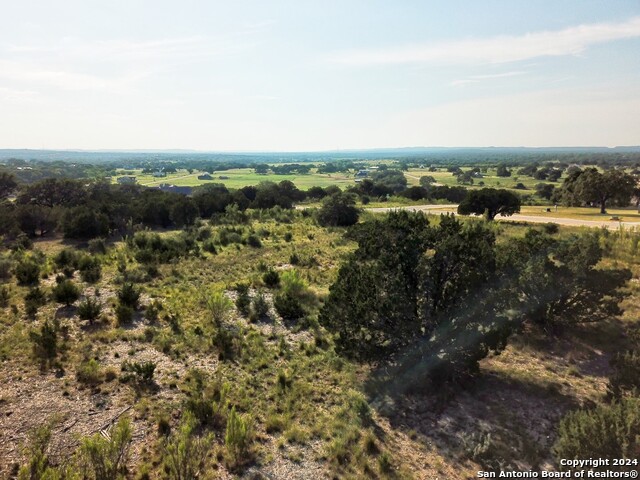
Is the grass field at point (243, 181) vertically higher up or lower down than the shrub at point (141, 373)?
higher up

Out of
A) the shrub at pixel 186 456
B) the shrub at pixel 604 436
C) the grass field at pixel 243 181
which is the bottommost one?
the shrub at pixel 186 456

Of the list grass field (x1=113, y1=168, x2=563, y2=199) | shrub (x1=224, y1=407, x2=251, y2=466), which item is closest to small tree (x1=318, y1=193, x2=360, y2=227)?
shrub (x1=224, y1=407, x2=251, y2=466)

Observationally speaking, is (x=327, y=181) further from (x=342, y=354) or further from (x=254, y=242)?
(x=342, y=354)

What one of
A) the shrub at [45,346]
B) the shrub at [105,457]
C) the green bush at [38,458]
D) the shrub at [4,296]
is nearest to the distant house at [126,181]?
the shrub at [4,296]

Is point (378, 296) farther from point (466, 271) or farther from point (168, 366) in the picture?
point (168, 366)

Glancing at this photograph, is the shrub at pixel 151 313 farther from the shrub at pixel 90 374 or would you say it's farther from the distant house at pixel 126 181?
the distant house at pixel 126 181

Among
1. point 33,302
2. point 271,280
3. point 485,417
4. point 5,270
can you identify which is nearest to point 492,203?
point 271,280
